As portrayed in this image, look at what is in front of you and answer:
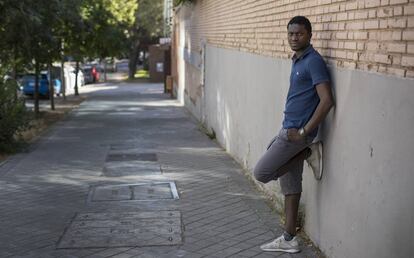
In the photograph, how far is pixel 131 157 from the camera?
10812 millimetres

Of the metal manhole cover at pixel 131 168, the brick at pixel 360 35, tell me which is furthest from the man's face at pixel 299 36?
the metal manhole cover at pixel 131 168

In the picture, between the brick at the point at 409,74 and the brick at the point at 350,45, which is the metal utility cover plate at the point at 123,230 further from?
the brick at the point at 409,74

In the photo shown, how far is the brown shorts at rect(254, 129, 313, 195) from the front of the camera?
16.3 feet

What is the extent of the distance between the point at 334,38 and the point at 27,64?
1619 cm

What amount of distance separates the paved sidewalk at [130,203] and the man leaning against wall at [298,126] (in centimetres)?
35

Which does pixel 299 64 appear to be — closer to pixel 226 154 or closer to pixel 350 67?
pixel 350 67

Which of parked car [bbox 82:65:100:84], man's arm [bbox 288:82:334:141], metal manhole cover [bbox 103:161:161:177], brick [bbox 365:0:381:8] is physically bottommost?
parked car [bbox 82:65:100:84]

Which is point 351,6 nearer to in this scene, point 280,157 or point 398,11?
point 398,11

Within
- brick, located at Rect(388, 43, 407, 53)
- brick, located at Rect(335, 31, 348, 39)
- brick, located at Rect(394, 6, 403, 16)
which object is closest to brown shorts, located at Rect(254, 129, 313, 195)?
brick, located at Rect(335, 31, 348, 39)

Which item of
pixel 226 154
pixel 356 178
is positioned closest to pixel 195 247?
pixel 356 178

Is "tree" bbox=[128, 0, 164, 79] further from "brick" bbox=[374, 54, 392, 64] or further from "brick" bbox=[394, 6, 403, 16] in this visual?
"brick" bbox=[394, 6, 403, 16]

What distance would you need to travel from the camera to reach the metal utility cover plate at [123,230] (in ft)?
18.2

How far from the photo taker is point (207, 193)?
766cm

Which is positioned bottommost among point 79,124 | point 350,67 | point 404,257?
point 79,124
